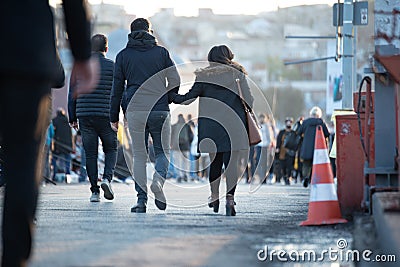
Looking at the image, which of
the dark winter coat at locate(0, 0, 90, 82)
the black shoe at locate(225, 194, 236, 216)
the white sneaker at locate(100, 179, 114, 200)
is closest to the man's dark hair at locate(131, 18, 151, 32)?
the black shoe at locate(225, 194, 236, 216)

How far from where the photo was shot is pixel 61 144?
26.2m

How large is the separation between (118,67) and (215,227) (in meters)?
2.68

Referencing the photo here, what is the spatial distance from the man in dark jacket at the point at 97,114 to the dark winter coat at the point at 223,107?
193 centimetres

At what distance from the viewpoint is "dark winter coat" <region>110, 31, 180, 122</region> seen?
1087 centimetres

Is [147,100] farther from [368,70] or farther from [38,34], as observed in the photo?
[38,34]

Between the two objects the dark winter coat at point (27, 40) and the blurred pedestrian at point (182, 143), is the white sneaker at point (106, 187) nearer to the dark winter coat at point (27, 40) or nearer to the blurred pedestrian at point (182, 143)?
the dark winter coat at point (27, 40)

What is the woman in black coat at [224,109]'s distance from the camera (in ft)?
35.2

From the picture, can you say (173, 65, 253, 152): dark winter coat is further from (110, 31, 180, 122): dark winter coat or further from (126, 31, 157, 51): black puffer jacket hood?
(126, 31, 157, 51): black puffer jacket hood

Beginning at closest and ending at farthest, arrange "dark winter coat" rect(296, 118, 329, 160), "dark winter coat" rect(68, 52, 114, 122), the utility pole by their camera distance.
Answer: "dark winter coat" rect(68, 52, 114, 122)
"dark winter coat" rect(296, 118, 329, 160)
the utility pole

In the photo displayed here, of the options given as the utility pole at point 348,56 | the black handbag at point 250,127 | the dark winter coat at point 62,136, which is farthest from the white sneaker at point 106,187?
the dark winter coat at point 62,136

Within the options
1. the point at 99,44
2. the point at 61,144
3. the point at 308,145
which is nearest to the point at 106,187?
the point at 99,44

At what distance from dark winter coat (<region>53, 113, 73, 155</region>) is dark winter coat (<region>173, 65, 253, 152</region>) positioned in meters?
15.3

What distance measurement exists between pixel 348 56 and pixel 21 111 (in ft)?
62.4

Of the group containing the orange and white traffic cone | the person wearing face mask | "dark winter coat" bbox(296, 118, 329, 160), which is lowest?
the person wearing face mask
